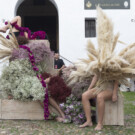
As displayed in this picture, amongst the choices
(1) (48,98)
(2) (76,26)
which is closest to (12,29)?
(1) (48,98)

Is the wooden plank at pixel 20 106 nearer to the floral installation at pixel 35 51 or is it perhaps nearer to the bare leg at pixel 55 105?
the bare leg at pixel 55 105

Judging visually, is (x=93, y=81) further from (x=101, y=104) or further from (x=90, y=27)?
(x=90, y=27)

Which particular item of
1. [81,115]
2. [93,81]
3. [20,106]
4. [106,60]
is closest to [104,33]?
[106,60]

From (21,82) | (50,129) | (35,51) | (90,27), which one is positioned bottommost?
(50,129)

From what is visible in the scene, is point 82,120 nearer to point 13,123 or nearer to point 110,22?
point 13,123

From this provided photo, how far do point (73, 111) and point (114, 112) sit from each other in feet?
2.20

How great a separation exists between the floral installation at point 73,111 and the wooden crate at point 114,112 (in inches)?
15.4

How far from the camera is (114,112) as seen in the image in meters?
4.45

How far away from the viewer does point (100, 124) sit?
417cm

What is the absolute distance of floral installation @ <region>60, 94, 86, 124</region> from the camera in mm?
4559

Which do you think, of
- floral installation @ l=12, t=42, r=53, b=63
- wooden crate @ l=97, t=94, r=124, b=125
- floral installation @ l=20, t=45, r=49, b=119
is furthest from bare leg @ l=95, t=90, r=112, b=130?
floral installation @ l=12, t=42, r=53, b=63

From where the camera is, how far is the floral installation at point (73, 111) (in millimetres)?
4559

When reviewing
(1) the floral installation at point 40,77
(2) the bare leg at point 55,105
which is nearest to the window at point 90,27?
(1) the floral installation at point 40,77

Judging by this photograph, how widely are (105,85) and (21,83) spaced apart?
4.73ft
